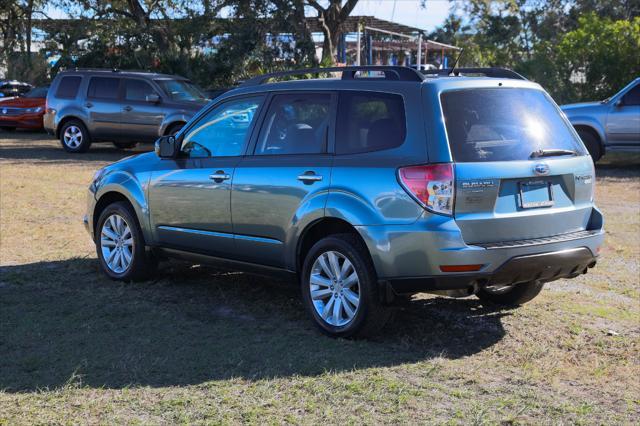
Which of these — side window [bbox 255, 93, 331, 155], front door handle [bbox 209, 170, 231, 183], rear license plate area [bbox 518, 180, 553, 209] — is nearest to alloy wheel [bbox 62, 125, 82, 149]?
front door handle [bbox 209, 170, 231, 183]

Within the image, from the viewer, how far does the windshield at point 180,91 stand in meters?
19.8

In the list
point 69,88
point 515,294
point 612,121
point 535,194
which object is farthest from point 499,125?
point 69,88

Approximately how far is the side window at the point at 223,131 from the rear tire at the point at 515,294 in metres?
2.25

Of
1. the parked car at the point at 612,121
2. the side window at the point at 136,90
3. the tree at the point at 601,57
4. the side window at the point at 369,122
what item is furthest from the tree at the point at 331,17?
the side window at the point at 369,122

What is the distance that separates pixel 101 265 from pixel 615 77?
56.9 feet

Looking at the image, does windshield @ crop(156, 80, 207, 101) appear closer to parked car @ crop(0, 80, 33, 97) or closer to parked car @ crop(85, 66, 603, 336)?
parked car @ crop(0, 80, 33, 97)

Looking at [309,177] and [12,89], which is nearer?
[309,177]

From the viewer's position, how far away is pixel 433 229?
219 inches

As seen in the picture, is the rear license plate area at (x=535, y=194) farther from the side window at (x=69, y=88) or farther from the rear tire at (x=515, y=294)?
the side window at (x=69, y=88)

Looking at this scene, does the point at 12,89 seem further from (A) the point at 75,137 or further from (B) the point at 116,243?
(B) the point at 116,243

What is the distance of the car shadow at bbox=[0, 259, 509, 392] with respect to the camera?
548cm

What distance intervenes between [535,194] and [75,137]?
54.3ft

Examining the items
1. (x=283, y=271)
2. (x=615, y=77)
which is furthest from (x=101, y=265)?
(x=615, y=77)

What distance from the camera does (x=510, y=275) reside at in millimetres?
5727
